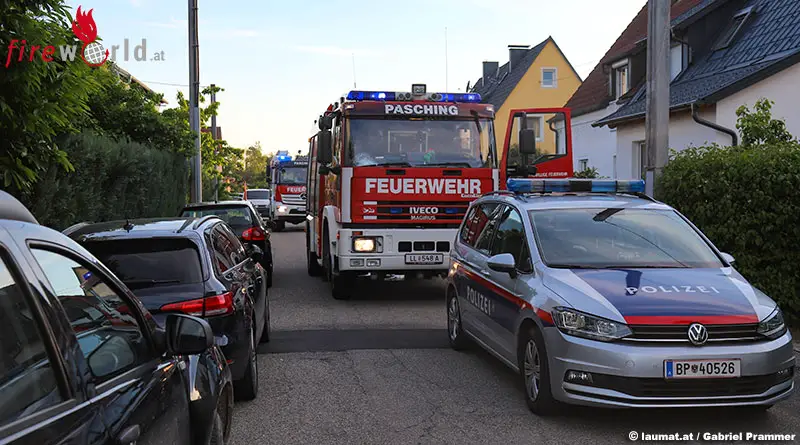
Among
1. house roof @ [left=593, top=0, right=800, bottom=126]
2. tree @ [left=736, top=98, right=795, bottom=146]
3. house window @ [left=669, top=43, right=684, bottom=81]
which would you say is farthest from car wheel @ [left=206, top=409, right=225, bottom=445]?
house window @ [left=669, top=43, right=684, bottom=81]

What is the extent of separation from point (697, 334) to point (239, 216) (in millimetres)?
9837

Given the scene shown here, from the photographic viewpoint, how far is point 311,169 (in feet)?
55.3

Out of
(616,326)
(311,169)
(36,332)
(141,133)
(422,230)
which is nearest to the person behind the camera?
(36,332)

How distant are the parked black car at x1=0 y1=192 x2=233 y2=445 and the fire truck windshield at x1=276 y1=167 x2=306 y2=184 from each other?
97.5 ft

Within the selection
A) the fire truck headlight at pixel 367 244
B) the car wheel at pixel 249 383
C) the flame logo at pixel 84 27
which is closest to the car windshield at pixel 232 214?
the fire truck headlight at pixel 367 244

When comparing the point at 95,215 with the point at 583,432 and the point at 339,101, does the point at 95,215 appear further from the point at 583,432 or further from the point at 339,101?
the point at 583,432

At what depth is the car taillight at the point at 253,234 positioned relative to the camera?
44.7 feet

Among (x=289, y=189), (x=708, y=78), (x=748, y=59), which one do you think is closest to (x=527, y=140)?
(x=748, y=59)

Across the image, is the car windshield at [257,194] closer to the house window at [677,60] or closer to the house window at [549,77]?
the house window at [549,77]

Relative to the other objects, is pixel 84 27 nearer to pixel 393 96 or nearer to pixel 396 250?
pixel 393 96

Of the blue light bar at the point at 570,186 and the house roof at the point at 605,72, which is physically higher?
the house roof at the point at 605,72

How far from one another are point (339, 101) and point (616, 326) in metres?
8.04

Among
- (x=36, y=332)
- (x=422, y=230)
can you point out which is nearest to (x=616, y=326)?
(x=36, y=332)

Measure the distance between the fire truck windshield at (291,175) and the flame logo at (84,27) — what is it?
24687 mm
